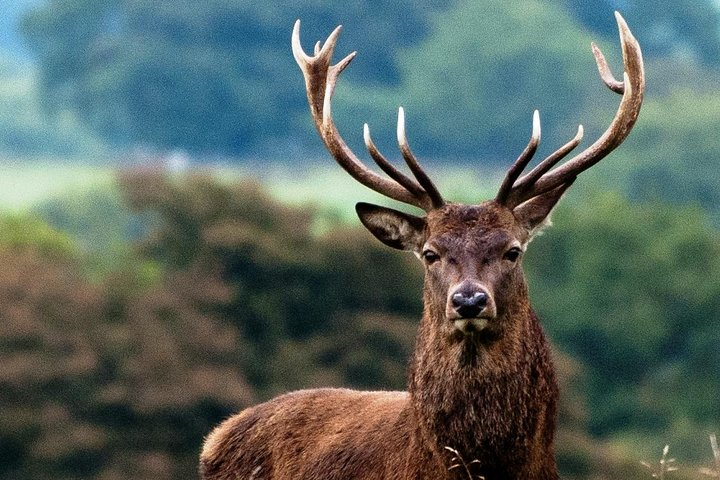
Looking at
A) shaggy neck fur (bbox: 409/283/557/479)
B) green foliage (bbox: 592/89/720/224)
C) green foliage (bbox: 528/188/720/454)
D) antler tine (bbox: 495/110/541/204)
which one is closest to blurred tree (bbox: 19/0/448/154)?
green foliage (bbox: 592/89/720/224)

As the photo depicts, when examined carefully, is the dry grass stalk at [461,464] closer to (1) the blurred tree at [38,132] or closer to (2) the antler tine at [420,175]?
(2) the antler tine at [420,175]

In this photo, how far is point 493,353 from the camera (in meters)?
10.3

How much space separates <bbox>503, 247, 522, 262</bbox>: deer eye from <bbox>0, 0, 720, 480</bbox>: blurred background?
169cm

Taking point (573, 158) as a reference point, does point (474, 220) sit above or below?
below

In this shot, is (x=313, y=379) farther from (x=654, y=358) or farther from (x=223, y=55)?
(x=223, y=55)

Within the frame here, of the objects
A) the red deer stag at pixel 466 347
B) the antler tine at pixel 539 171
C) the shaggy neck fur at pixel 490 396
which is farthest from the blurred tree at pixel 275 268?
the shaggy neck fur at pixel 490 396

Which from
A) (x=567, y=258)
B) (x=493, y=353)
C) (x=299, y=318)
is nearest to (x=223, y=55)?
(x=567, y=258)

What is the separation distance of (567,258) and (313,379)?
2493 cm

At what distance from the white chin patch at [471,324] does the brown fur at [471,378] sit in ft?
0.30

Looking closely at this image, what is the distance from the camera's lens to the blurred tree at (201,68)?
10706cm

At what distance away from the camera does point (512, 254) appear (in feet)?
34.7

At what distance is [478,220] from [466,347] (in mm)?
734

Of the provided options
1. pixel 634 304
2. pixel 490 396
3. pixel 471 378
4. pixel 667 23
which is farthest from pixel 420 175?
pixel 667 23

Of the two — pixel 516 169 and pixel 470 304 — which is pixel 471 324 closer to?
pixel 470 304
